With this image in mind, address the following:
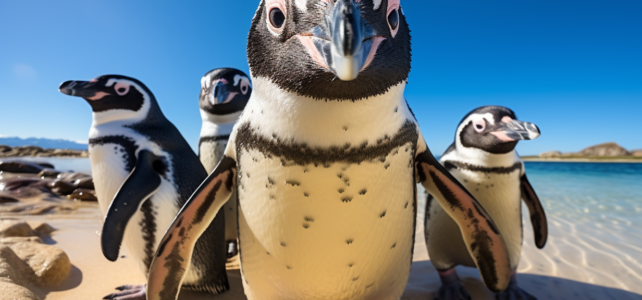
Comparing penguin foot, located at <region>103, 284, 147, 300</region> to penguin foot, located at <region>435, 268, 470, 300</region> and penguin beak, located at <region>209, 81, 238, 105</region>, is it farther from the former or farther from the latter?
penguin foot, located at <region>435, 268, 470, 300</region>

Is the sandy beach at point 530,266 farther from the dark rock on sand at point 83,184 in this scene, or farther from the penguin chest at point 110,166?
the dark rock on sand at point 83,184

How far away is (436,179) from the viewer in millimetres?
1104

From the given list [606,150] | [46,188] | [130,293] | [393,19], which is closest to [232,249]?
[130,293]

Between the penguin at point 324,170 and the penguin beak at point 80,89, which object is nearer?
the penguin at point 324,170

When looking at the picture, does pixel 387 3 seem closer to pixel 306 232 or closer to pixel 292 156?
pixel 292 156

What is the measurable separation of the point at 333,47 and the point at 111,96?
5.72 feet

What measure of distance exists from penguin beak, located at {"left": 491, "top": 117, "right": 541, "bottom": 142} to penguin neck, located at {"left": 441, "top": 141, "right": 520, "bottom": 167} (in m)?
0.12

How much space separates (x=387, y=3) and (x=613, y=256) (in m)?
3.20

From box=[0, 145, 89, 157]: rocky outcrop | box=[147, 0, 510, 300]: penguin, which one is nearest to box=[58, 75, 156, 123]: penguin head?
box=[147, 0, 510, 300]: penguin

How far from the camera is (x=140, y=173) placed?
4.82 feet

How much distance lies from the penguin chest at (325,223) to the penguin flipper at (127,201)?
662 millimetres

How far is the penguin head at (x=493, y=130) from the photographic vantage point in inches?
61.2

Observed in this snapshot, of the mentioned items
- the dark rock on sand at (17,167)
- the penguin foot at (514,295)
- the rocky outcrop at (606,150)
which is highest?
the penguin foot at (514,295)

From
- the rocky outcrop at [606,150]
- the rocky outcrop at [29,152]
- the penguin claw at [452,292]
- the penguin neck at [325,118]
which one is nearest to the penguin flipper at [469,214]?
the penguin neck at [325,118]
